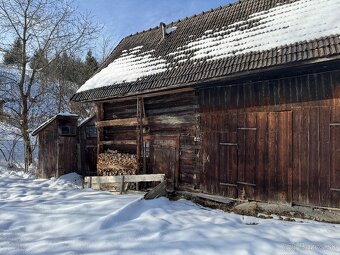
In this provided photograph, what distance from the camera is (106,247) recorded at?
175 inches

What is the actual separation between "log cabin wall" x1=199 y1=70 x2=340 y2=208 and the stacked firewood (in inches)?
94.8

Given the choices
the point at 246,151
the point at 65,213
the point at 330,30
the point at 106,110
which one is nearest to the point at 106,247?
the point at 65,213

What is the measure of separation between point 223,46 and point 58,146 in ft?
22.7

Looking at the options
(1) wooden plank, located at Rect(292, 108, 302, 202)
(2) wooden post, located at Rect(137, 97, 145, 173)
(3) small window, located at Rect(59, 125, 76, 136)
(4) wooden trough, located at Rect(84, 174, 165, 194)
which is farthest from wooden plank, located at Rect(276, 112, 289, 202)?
(3) small window, located at Rect(59, 125, 76, 136)

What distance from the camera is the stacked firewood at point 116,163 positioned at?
9.95 meters

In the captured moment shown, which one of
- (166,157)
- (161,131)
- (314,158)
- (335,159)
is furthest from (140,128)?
(335,159)

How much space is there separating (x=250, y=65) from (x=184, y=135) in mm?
2773

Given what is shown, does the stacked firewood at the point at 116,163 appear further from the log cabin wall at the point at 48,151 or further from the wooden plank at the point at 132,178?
the log cabin wall at the point at 48,151

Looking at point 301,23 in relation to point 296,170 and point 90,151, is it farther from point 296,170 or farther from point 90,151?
point 90,151

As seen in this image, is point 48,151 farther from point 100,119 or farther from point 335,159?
point 335,159

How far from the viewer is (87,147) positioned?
41.9 ft

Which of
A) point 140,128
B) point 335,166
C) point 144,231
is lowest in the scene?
point 144,231

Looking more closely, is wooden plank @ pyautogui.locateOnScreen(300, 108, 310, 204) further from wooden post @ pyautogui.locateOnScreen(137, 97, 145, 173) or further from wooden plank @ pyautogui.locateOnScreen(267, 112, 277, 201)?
wooden post @ pyautogui.locateOnScreen(137, 97, 145, 173)

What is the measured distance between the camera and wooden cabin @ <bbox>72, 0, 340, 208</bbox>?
6.64 meters
